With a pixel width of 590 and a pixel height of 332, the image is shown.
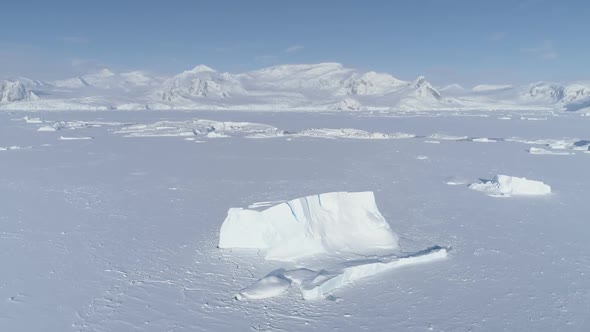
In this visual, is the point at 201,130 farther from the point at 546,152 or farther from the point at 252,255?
the point at 252,255

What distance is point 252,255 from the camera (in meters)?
7.52

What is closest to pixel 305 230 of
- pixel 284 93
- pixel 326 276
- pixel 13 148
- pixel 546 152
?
pixel 326 276

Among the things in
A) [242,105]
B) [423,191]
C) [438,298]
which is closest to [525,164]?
[423,191]

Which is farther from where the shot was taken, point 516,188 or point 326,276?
point 516,188

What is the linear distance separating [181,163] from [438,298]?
1311 cm

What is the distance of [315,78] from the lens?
133 meters

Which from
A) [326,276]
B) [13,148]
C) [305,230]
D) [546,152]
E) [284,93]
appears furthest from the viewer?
[284,93]

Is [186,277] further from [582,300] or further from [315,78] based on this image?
[315,78]

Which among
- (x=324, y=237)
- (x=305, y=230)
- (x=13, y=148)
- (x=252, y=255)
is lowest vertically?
(x=252, y=255)

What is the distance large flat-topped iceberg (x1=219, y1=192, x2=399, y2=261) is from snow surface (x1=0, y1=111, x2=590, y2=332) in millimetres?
314

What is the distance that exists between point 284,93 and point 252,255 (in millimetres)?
104146

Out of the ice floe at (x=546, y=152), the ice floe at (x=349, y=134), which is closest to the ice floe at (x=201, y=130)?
the ice floe at (x=349, y=134)

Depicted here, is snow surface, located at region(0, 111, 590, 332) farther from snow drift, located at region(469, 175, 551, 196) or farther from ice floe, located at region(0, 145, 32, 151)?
ice floe, located at region(0, 145, 32, 151)

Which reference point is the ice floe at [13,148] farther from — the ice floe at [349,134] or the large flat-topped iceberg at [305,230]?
the large flat-topped iceberg at [305,230]
